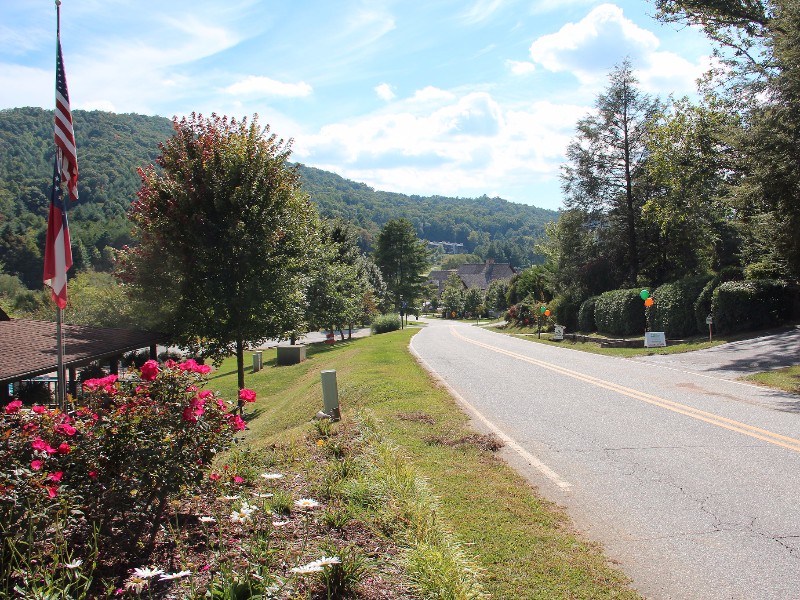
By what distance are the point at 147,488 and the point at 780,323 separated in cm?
2413

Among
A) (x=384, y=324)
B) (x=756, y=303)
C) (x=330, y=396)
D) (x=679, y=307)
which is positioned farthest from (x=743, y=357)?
(x=384, y=324)

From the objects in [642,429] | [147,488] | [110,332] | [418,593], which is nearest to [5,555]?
[147,488]

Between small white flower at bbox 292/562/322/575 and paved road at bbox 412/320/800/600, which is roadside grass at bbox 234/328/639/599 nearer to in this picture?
paved road at bbox 412/320/800/600

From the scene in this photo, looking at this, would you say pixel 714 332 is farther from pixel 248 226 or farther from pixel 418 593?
pixel 418 593

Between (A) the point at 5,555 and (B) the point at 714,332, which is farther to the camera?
(B) the point at 714,332

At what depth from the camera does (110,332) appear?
17688 mm

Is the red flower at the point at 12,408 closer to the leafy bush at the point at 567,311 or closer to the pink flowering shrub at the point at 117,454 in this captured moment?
the pink flowering shrub at the point at 117,454

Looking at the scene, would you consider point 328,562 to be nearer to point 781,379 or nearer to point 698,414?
point 698,414

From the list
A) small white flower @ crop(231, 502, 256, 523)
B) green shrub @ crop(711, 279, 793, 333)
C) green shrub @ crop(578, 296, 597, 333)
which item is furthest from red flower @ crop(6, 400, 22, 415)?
green shrub @ crop(578, 296, 597, 333)

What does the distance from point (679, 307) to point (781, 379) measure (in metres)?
12.4

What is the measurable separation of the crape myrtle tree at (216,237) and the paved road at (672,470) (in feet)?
23.4

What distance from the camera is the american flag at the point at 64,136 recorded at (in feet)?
28.2

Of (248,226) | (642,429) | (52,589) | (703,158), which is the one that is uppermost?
(703,158)

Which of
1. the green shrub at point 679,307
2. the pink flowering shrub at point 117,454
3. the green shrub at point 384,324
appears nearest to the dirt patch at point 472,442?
the pink flowering shrub at point 117,454
